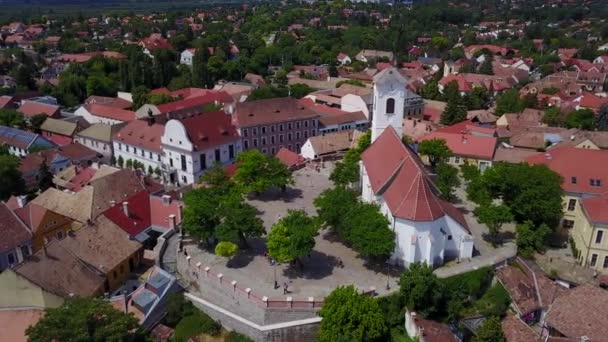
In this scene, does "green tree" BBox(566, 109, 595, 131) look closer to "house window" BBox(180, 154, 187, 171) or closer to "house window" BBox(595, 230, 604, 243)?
"house window" BBox(595, 230, 604, 243)

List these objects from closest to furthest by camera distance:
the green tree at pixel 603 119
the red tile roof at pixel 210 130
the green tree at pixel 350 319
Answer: the green tree at pixel 350 319 → the red tile roof at pixel 210 130 → the green tree at pixel 603 119

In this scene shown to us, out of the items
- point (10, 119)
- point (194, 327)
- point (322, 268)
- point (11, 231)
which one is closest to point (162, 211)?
point (11, 231)

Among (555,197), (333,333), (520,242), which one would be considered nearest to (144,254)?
A: (333,333)

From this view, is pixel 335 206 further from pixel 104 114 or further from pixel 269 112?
pixel 104 114

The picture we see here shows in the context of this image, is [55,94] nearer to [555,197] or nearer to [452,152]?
[452,152]

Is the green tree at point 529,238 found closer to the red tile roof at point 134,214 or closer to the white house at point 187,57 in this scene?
the red tile roof at point 134,214

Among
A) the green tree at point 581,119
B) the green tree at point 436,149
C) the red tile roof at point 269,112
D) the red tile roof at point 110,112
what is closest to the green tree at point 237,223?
the green tree at point 436,149

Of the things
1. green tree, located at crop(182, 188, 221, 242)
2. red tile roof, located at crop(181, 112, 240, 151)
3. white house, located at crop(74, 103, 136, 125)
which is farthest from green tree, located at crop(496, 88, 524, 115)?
green tree, located at crop(182, 188, 221, 242)

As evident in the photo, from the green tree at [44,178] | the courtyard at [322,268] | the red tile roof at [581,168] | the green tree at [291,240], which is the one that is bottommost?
the green tree at [44,178]
